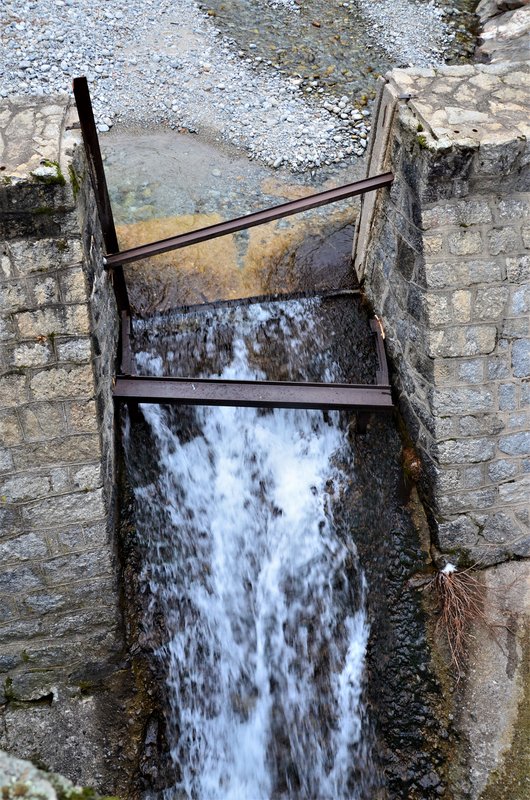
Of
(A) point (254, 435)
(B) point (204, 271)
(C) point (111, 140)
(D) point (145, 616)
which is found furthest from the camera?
(C) point (111, 140)

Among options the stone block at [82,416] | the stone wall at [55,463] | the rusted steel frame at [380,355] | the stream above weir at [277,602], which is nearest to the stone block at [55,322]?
the stone wall at [55,463]

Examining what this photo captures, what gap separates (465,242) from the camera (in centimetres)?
414

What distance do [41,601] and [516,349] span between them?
331 centimetres

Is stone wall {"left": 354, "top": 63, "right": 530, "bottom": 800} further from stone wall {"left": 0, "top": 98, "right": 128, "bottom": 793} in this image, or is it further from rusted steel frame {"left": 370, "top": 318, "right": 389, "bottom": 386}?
stone wall {"left": 0, "top": 98, "right": 128, "bottom": 793}

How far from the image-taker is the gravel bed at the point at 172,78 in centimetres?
705

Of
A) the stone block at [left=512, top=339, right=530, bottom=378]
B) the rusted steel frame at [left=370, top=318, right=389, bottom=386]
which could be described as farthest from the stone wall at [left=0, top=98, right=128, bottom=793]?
the stone block at [left=512, top=339, right=530, bottom=378]

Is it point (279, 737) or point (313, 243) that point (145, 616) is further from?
point (313, 243)

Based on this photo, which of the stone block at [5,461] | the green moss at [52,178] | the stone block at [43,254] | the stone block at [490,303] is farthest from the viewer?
the stone block at [490,303]

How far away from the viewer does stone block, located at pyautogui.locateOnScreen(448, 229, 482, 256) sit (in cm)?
412

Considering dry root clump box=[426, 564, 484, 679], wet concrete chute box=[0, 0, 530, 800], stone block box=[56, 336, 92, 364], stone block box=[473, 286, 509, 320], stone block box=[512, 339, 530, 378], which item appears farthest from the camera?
dry root clump box=[426, 564, 484, 679]

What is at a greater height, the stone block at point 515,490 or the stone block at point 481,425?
the stone block at point 481,425

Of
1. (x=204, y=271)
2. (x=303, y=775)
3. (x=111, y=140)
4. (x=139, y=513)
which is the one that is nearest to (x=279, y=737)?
(x=303, y=775)

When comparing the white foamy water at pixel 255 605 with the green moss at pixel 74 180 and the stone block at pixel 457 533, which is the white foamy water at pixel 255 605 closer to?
the stone block at pixel 457 533

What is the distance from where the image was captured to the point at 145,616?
181 inches
